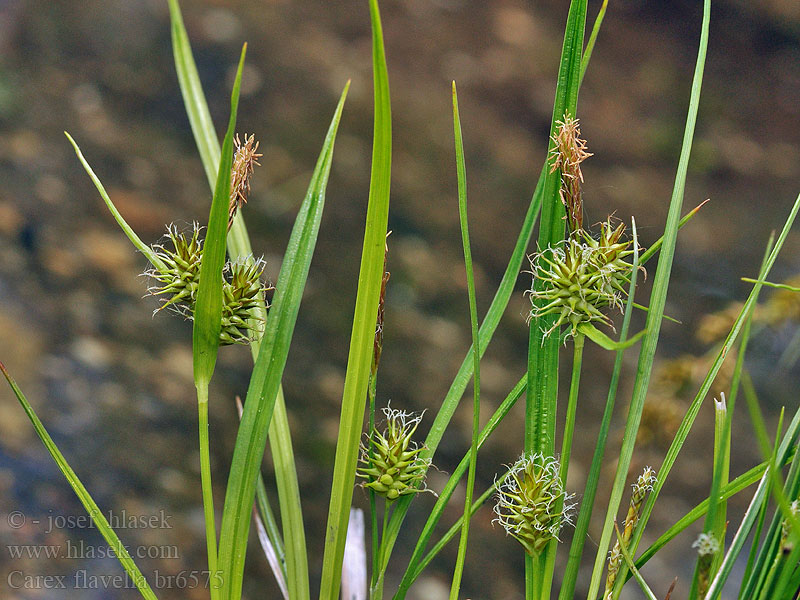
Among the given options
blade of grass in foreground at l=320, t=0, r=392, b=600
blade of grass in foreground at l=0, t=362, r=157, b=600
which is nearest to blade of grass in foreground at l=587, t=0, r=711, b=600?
blade of grass in foreground at l=320, t=0, r=392, b=600

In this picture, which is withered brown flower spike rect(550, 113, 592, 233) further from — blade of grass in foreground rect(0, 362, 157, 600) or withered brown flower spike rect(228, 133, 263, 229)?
blade of grass in foreground rect(0, 362, 157, 600)

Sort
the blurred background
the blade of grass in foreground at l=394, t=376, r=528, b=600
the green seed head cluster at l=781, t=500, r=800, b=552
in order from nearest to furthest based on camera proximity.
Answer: the green seed head cluster at l=781, t=500, r=800, b=552, the blade of grass in foreground at l=394, t=376, r=528, b=600, the blurred background

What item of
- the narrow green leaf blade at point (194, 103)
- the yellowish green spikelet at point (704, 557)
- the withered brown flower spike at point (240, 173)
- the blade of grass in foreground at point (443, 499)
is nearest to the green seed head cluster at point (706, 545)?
the yellowish green spikelet at point (704, 557)

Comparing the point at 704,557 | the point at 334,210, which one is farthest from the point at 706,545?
the point at 334,210

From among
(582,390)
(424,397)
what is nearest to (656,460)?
(582,390)

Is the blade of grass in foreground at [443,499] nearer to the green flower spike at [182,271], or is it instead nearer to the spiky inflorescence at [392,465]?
the spiky inflorescence at [392,465]

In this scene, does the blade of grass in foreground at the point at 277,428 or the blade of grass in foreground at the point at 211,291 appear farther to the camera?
the blade of grass in foreground at the point at 277,428

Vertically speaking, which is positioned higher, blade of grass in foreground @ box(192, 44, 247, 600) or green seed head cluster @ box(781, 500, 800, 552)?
blade of grass in foreground @ box(192, 44, 247, 600)

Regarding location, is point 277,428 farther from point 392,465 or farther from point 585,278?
point 585,278
